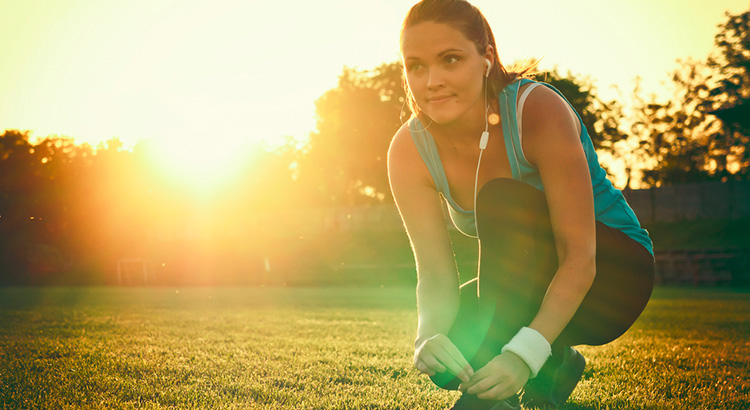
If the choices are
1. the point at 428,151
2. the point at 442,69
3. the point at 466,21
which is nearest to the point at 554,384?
the point at 428,151

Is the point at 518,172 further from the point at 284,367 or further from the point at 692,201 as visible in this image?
the point at 692,201

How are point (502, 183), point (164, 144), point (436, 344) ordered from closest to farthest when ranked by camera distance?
point (436, 344)
point (502, 183)
point (164, 144)

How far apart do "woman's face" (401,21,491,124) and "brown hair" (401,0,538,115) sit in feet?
0.08


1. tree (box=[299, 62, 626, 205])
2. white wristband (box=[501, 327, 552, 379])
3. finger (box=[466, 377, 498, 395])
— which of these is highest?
tree (box=[299, 62, 626, 205])

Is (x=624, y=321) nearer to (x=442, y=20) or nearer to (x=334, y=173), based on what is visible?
(x=442, y=20)

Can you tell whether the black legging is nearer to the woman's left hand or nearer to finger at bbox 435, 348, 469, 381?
finger at bbox 435, 348, 469, 381

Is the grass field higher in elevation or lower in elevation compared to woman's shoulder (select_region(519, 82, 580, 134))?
lower

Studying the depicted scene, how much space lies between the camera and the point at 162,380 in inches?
150

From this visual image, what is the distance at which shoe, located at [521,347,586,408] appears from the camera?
3.11 metres

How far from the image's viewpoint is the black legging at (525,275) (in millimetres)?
2611

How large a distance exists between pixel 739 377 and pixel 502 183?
2.55m

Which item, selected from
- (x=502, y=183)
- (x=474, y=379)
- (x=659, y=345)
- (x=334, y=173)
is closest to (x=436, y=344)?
(x=474, y=379)

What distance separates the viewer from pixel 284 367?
4.40 m

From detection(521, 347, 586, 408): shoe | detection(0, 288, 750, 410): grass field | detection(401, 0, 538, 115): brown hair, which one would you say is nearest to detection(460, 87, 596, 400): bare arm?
detection(401, 0, 538, 115): brown hair
